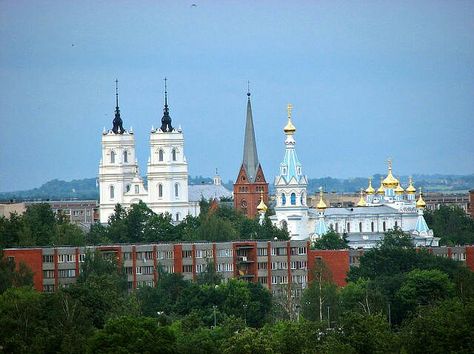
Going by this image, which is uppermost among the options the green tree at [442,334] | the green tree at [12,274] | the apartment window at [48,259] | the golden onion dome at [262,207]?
the golden onion dome at [262,207]

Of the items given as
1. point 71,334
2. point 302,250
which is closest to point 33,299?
point 71,334

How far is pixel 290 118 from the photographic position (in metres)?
128

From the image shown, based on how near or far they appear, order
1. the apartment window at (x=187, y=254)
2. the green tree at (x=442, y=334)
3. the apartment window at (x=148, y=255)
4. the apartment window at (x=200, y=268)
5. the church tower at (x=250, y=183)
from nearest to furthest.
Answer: the green tree at (x=442, y=334) < the apartment window at (x=148, y=255) < the apartment window at (x=200, y=268) < the apartment window at (x=187, y=254) < the church tower at (x=250, y=183)

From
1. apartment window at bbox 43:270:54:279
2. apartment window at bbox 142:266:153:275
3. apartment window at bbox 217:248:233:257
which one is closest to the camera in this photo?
apartment window at bbox 43:270:54:279

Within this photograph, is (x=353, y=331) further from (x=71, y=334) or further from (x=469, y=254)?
(x=469, y=254)

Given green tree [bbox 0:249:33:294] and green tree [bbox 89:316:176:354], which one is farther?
green tree [bbox 0:249:33:294]

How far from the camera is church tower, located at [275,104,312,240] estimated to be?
12444cm

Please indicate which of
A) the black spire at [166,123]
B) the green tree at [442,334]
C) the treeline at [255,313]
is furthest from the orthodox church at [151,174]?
the green tree at [442,334]

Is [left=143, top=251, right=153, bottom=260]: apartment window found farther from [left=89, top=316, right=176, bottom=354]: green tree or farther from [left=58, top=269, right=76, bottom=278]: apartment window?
[left=89, top=316, right=176, bottom=354]: green tree

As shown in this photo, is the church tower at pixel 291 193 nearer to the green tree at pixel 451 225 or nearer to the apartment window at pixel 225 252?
the green tree at pixel 451 225

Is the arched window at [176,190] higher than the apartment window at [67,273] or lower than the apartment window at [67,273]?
higher

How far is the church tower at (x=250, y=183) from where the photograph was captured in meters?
148

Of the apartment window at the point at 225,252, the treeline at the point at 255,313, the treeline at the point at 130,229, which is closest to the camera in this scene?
the treeline at the point at 255,313

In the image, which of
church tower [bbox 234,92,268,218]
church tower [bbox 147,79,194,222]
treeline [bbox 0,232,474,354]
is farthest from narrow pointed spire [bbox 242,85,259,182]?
treeline [bbox 0,232,474,354]
